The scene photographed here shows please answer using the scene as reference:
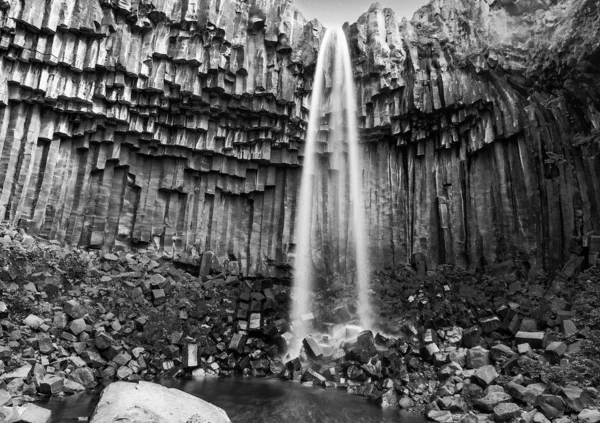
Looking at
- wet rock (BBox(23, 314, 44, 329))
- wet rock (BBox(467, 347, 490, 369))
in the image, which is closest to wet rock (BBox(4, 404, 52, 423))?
wet rock (BBox(23, 314, 44, 329))

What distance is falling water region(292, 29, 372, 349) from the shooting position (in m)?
18.7

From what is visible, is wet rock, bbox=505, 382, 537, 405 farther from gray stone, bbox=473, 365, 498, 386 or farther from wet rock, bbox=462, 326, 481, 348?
wet rock, bbox=462, 326, 481, 348

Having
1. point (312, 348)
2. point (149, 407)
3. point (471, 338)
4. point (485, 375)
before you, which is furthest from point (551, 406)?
point (149, 407)

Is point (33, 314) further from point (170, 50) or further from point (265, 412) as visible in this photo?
point (170, 50)

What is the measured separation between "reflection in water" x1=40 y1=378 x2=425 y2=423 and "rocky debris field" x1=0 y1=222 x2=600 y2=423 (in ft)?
1.91

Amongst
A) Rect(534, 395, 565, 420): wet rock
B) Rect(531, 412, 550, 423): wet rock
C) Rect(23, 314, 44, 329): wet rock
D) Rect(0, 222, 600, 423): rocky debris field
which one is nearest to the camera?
Rect(531, 412, 550, 423): wet rock

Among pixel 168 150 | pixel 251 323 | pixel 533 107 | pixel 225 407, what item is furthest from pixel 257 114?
pixel 225 407

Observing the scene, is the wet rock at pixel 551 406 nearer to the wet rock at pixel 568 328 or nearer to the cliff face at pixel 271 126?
the wet rock at pixel 568 328

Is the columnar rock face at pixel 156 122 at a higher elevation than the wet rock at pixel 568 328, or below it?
higher

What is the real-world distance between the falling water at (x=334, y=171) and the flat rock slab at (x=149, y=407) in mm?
10573

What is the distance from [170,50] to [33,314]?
11459 mm

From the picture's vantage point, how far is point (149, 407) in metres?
6.76

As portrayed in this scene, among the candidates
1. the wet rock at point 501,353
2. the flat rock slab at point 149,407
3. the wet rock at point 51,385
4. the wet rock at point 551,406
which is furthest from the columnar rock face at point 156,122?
the wet rock at point 551,406

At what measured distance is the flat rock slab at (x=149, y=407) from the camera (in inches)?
250
